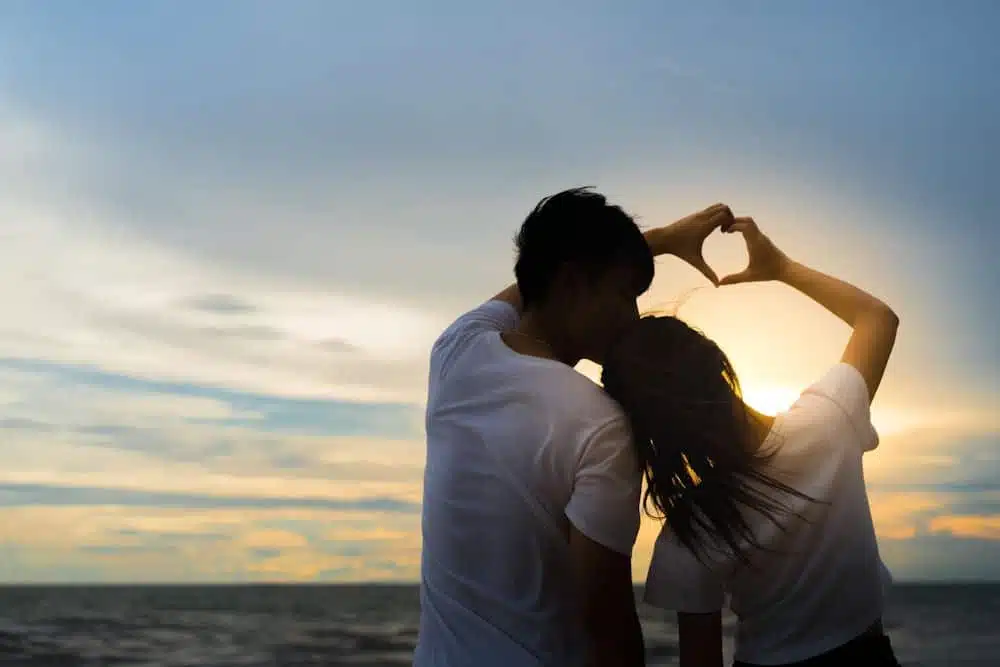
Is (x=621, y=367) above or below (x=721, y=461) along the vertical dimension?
above

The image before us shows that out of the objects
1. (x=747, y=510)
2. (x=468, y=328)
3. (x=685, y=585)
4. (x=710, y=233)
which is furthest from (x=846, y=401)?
(x=468, y=328)

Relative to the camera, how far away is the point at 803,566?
170 centimetres

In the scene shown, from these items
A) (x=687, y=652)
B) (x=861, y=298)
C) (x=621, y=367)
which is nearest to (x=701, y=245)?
(x=861, y=298)

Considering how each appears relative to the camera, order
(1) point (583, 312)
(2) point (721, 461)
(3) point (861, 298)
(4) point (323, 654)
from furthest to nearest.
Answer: (4) point (323, 654) < (3) point (861, 298) < (1) point (583, 312) < (2) point (721, 461)

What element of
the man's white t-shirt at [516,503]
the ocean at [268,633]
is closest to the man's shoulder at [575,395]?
the man's white t-shirt at [516,503]

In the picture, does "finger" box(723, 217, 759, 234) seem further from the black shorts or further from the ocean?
the ocean

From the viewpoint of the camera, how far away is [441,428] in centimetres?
184

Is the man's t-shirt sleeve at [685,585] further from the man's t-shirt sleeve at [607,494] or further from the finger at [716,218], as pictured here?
the finger at [716,218]

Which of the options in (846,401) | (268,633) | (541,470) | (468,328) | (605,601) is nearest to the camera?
(605,601)

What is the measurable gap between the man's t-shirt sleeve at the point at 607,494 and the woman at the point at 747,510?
2.8 inches

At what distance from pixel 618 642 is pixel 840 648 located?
42cm

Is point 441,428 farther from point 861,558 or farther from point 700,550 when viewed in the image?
point 861,558

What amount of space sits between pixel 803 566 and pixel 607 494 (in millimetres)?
400

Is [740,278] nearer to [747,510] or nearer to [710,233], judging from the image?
[710,233]
